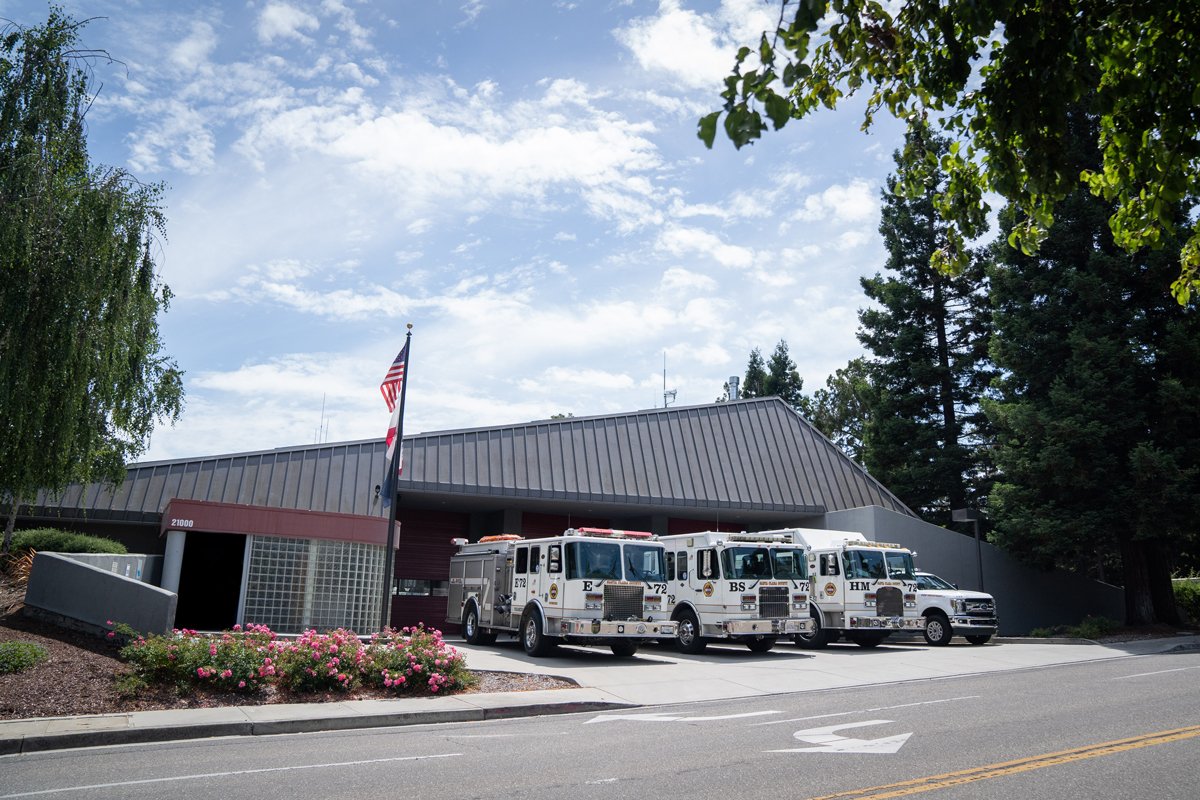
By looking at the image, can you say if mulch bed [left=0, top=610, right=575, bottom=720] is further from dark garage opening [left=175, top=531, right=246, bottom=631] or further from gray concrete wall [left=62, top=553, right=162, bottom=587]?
dark garage opening [left=175, top=531, right=246, bottom=631]

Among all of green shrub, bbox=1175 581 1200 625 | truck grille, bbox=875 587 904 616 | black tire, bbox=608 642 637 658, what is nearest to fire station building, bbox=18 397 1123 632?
green shrub, bbox=1175 581 1200 625

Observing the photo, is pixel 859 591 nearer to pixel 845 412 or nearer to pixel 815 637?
pixel 815 637

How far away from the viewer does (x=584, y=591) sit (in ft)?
62.2

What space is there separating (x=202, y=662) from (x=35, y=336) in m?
5.50

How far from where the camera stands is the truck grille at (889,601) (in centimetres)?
2323

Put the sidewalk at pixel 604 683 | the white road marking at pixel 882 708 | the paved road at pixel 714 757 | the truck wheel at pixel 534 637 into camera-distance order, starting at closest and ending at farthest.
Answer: the paved road at pixel 714 757 < the sidewalk at pixel 604 683 < the white road marking at pixel 882 708 < the truck wheel at pixel 534 637

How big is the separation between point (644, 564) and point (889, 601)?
754cm

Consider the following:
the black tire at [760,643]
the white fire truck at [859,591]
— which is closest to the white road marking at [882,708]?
the black tire at [760,643]

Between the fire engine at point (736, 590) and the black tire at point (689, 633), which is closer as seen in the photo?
the fire engine at point (736, 590)

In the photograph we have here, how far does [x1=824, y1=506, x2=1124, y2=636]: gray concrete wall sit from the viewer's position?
102 feet

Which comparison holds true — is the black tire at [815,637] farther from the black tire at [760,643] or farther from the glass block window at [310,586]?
the glass block window at [310,586]

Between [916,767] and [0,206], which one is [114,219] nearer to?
[0,206]

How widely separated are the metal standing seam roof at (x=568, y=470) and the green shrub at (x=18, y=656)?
36.5ft

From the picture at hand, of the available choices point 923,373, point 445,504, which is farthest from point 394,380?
point 923,373
